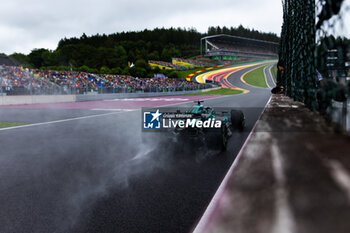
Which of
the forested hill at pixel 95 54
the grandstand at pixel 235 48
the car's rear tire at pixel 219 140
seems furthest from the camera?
the grandstand at pixel 235 48

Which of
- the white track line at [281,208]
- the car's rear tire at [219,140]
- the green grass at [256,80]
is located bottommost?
the car's rear tire at [219,140]

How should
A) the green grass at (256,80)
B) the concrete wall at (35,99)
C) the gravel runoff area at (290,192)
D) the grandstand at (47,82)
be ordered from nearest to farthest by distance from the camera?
the gravel runoff area at (290,192) < the concrete wall at (35,99) < the grandstand at (47,82) < the green grass at (256,80)

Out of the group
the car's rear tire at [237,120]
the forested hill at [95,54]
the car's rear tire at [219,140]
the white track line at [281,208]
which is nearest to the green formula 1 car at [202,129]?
the car's rear tire at [219,140]

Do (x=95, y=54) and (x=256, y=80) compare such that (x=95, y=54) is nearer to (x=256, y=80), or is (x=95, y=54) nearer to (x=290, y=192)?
(x=256, y=80)

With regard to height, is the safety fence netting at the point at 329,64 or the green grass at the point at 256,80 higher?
the green grass at the point at 256,80

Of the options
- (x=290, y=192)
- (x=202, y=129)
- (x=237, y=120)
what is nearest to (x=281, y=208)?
(x=290, y=192)

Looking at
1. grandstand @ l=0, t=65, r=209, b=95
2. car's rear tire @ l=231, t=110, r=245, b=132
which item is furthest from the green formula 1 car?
grandstand @ l=0, t=65, r=209, b=95

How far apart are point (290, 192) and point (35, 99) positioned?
22.7 m

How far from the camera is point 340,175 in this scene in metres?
0.58

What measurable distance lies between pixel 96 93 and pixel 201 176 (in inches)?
917

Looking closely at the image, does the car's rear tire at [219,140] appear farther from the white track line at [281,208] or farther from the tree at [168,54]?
the tree at [168,54]

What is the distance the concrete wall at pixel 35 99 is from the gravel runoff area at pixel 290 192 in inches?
852

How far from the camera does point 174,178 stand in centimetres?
385

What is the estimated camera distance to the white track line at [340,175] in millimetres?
533
